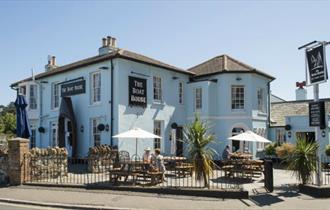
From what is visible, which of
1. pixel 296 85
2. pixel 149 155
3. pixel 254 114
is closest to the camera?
pixel 149 155

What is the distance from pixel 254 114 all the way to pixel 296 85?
49.8ft

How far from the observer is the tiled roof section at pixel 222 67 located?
27853 millimetres

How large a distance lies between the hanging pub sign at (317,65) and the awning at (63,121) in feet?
52.4

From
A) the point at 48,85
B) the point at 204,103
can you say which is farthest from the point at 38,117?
the point at 204,103

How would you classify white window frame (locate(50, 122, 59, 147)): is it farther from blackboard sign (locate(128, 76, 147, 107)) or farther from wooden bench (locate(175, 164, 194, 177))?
wooden bench (locate(175, 164, 194, 177))

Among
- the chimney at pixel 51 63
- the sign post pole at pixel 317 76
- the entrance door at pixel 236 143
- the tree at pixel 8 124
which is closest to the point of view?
the sign post pole at pixel 317 76

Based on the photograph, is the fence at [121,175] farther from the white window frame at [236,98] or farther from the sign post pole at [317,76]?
the white window frame at [236,98]

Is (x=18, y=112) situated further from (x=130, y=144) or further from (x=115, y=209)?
(x=115, y=209)

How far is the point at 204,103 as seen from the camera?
2789cm

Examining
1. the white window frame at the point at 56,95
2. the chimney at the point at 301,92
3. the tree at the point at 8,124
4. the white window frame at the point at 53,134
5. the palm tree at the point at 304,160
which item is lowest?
the palm tree at the point at 304,160

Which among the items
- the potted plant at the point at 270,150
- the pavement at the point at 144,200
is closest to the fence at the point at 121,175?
the pavement at the point at 144,200

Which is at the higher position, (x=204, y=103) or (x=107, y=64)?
(x=107, y=64)

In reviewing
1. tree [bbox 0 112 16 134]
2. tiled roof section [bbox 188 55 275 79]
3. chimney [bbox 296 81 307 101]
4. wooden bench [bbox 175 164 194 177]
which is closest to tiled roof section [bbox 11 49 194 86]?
tiled roof section [bbox 188 55 275 79]

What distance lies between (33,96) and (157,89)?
1025 centimetres
